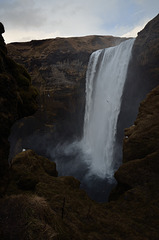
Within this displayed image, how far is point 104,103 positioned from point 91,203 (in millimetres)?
18207

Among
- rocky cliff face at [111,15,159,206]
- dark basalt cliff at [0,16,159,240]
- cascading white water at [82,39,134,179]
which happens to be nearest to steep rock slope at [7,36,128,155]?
cascading white water at [82,39,134,179]

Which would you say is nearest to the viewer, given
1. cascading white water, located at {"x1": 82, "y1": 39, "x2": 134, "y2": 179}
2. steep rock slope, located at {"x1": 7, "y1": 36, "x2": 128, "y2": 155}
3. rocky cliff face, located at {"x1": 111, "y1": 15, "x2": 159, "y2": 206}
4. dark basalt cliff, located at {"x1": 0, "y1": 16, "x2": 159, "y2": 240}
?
dark basalt cliff, located at {"x1": 0, "y1": 16, "x2": 159, "y2": 240}

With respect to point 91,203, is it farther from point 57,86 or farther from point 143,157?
point 57,86

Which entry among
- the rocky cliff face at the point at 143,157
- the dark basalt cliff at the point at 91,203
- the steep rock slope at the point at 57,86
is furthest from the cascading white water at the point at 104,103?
the dark basalt cliff at the point at 91,203

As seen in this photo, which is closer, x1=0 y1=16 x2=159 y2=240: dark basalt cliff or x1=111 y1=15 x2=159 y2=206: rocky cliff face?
x1=0 y1=16 x2=159 y2=240: dark basalt cliff

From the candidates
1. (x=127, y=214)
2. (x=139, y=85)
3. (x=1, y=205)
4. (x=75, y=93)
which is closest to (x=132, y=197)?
(x=127, y=214)

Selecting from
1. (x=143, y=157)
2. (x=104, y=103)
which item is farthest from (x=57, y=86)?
(x=143, y=157)

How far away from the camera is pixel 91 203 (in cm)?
566

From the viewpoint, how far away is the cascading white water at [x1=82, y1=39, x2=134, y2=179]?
64.0 feet

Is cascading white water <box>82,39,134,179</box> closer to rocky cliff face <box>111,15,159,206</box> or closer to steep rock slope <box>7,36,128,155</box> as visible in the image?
steep rock slope <box>7,36,128,155</box>

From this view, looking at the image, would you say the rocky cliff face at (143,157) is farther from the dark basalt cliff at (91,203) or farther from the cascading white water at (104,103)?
the cascading white water at (104,103)

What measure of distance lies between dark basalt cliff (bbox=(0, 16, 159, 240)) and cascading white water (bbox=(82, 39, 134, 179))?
11.0 metres

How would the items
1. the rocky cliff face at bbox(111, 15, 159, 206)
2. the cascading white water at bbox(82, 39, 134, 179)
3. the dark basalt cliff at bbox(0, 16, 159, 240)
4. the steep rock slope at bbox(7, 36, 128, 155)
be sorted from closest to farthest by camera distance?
the dark basalt cliff at bbox(0, 16, 159, 240) < the rocky cliff face at bbox(111, 15, 159, 206) < the cascading white water at bbox(82, 39, 134, 179) < the steep rock slope at bbox(7, 36, 128, 155)

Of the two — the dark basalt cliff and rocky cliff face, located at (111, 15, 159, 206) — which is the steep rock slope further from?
rocky cliff face, located at (111, 15, 159, 206)
